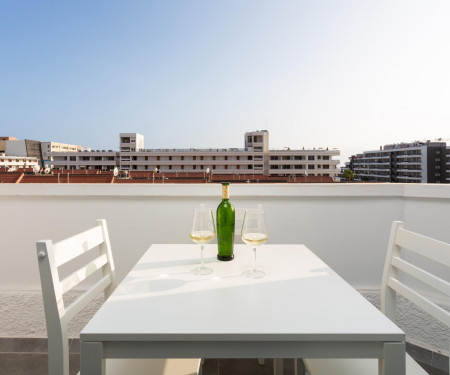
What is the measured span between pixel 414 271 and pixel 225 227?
25.5 inches

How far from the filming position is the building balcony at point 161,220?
2123 mm

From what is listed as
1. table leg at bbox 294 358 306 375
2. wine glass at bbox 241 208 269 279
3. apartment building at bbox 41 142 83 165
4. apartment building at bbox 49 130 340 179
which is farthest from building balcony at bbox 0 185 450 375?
apartment building at bbox 41 142 83 165

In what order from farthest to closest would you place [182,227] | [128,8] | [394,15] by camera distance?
[128,8] < [394,15] < [182,227]

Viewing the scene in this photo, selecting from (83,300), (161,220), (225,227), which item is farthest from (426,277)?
(161,220)

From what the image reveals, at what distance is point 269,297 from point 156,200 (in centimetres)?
150

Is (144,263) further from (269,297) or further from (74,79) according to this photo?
(74,79)

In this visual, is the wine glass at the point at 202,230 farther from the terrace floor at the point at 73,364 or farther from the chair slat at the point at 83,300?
the terrace floor at the point at 73,364

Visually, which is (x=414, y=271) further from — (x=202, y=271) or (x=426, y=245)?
(x=202, y=271)

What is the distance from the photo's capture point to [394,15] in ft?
13.6

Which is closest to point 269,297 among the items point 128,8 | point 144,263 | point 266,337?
point 266,337

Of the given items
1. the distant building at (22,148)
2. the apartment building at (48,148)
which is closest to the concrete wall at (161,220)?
the distant building at (22,148)

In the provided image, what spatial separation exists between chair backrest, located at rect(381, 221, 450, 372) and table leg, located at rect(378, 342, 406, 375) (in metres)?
0.35

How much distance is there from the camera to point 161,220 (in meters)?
2.17

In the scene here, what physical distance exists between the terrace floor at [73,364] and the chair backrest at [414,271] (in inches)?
31.8
